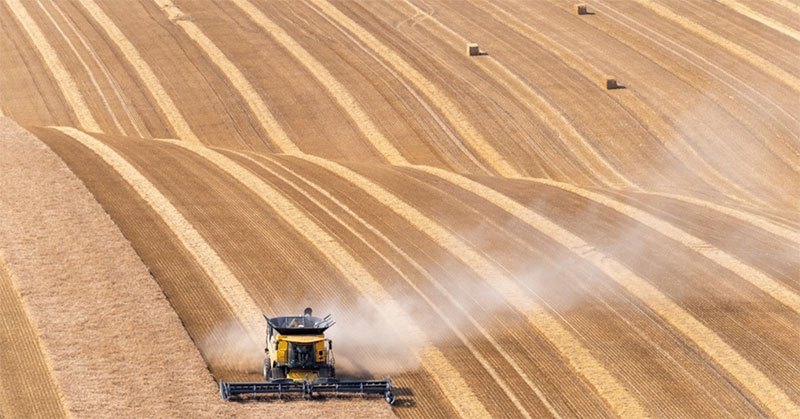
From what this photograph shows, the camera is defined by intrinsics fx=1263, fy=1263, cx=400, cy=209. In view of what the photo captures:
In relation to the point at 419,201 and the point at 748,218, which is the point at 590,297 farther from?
the point at 748,218

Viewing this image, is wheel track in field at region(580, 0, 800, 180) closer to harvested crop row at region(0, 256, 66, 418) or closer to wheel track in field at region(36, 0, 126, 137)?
wheel track in field at region(36, 0, 126, 137)

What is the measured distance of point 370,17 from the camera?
3337 inches

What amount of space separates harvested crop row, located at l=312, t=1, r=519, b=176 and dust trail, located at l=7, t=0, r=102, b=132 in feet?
60.0

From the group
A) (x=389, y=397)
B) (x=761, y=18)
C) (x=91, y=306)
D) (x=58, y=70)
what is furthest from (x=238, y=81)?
(x=389, y=397)

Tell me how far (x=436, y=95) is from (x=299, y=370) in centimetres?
4023

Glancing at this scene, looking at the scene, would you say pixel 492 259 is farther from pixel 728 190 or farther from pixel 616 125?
pixel 616 125

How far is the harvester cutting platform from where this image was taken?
1292 inches

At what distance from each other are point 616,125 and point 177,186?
27.3 metres

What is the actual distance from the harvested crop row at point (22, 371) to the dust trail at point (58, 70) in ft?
→ 99.7

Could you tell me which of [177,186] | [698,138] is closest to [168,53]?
[177,186]

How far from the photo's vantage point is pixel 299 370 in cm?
3306

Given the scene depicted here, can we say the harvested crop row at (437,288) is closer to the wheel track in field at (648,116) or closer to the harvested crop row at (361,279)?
the harvested crop row at (361,279)

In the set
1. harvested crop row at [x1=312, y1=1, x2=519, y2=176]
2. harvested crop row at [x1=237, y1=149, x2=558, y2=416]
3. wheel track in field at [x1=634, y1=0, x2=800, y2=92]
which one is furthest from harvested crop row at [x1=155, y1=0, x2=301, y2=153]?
wheel track in field at [x1=634, y1=0, x2=800, y2=92]

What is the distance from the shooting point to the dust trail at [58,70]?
6825 cm
